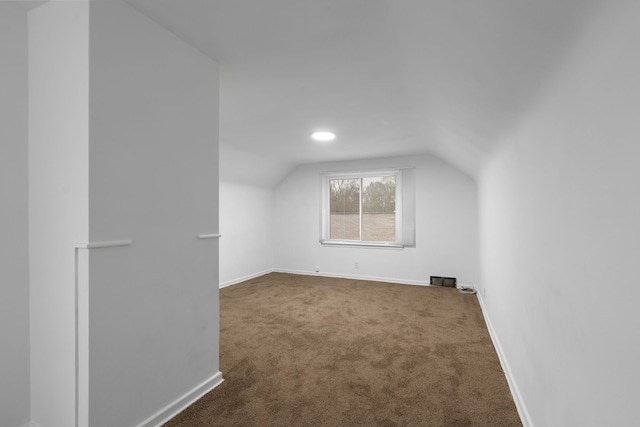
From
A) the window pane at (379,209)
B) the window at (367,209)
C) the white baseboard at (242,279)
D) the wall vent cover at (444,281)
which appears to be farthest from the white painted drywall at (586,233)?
the white baseboard at (242,279)

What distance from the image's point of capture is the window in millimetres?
5141

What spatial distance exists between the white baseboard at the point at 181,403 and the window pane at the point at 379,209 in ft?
12.6

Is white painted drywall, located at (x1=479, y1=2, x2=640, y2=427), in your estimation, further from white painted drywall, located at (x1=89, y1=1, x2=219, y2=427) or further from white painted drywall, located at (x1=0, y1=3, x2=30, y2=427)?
white painted drywall, located at (x1=0, y1=3, x2=30, y2=427)

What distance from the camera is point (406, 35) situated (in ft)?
5.12

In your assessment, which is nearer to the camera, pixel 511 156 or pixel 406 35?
pixel 406 35

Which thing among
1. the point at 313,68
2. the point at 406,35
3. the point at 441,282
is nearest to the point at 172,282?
the point at 313,68

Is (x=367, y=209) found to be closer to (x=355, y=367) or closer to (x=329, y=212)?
(x=329, y=212)

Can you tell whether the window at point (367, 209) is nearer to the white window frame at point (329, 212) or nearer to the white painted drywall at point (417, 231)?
the white window frame at point (329, 212)

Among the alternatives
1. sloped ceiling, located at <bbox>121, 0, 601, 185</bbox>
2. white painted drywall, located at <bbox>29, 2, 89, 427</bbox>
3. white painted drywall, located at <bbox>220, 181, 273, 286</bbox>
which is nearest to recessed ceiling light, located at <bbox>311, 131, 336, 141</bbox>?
sloped ceiling, located at <bbox>121, 0, 601, 185</bbox>

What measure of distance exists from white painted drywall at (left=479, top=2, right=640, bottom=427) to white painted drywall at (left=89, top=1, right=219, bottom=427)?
6.06ft

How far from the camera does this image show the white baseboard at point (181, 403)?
163 cm

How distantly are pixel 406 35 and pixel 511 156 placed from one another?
1125 mm

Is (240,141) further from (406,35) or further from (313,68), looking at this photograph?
(406,35)

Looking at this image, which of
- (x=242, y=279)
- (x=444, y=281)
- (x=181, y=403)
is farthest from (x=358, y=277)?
(x=181, y=403)
